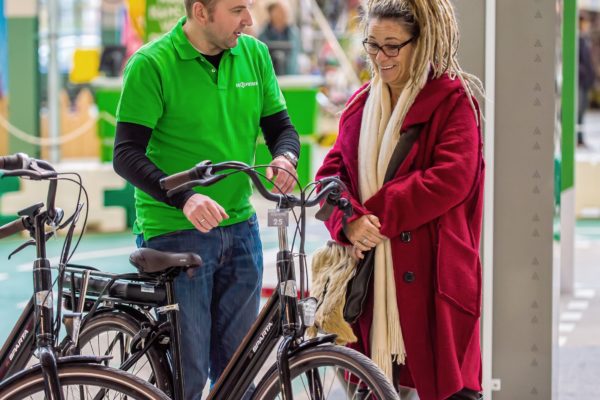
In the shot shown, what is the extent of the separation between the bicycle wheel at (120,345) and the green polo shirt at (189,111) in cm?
30

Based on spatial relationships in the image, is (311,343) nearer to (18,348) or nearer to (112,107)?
(18,348)

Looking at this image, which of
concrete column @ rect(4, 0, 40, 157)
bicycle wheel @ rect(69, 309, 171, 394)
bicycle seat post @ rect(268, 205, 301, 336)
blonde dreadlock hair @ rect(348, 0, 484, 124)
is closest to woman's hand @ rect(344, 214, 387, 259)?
blonde dreadlock hair @ rect(348, 0, 484, 124)

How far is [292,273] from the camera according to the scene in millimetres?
3555

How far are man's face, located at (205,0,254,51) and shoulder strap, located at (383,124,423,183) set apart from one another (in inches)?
24.0

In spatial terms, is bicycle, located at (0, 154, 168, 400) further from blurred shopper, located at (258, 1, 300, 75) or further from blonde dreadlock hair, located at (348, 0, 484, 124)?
blurred shopper, located at (258, 1, 300, 75)

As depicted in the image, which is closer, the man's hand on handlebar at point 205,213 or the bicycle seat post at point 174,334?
the man's hand on handlebar at point 205,213

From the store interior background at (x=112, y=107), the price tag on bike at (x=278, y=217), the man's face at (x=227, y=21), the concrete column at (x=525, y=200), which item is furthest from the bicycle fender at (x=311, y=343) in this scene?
the concrete column at (x=525, y=200)

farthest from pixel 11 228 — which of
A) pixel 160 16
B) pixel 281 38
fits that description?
pixel 281 38

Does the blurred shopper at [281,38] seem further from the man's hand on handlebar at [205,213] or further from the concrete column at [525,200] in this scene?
the man's hand on handlebar at [205,213]

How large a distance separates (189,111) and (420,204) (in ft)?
2.55

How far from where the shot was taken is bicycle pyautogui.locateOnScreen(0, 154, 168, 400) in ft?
11.1

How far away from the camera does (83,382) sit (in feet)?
11.1

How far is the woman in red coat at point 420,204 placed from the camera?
3.96 m

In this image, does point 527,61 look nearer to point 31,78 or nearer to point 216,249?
point 216,249
